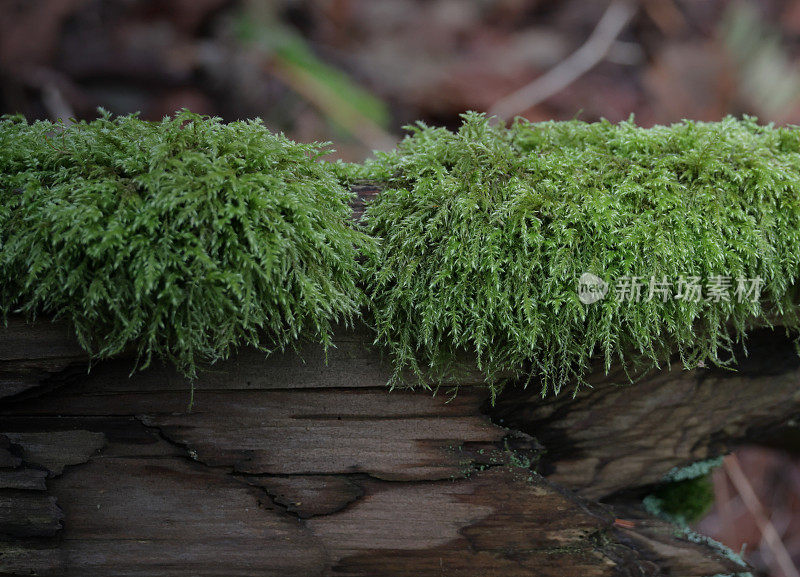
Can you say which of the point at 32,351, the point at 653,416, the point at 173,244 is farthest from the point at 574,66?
the point at 32,351

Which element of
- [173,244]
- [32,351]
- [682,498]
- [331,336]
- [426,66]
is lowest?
[682,498]

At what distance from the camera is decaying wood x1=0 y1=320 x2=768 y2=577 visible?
45.0 inches

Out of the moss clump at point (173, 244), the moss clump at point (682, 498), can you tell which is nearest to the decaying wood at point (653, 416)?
the moss clump at point (682, 498)

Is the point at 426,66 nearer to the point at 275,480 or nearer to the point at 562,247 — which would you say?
the point at 562,247

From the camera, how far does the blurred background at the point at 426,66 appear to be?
137 inches

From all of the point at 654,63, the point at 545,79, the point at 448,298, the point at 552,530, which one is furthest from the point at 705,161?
the point at 654,63

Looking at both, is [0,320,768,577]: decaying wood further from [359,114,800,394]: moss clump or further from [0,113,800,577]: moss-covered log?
[359,114,800,394]: moss clump

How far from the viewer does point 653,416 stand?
1475 mm

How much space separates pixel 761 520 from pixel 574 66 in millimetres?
Result: 3396

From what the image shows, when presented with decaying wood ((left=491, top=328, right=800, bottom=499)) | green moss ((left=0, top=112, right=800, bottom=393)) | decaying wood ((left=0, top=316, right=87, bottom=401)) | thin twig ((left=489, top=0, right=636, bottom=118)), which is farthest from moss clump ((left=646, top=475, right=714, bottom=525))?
thin twig ((left=489, top=0, right=636, bottom=118))

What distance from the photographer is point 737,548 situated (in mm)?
3436

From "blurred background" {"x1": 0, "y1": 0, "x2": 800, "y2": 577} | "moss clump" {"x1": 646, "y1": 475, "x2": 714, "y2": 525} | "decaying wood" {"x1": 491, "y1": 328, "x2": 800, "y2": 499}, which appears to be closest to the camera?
"decaying wood" {"x1": 491, "y1": 328, "x2": 800, "y2": 499}

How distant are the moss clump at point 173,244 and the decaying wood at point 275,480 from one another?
12 cm

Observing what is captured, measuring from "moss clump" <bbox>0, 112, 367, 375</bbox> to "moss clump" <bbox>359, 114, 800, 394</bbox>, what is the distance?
0.53ft
